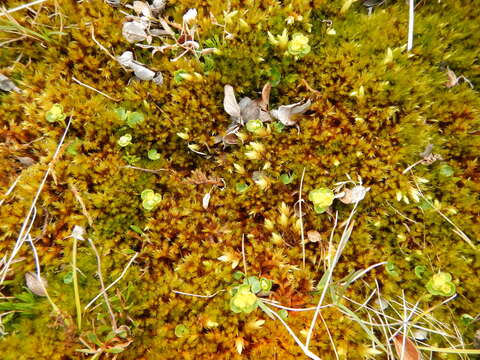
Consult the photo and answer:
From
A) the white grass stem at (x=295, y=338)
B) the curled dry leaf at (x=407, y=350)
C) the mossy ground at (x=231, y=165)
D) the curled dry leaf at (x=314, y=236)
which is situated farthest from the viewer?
the curled dry leaf at (x=314, y=236)

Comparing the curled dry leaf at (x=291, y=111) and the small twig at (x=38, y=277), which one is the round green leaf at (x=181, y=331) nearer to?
the small twig at (x=38, y=277)

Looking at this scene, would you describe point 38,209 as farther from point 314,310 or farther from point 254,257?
point 314,310

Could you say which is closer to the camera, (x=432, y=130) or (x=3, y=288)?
(x=3, y=288)

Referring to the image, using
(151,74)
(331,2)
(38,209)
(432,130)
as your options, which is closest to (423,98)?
(432,130)

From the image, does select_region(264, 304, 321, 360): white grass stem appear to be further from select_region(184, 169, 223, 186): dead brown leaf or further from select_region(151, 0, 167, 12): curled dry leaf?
select_region(151, 0, 167, 12): curled dry leaf

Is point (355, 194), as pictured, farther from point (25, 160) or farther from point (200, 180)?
point (25, 160)

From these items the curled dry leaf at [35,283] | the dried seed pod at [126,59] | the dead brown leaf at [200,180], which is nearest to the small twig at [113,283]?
the curled dry leaf at [35,283]

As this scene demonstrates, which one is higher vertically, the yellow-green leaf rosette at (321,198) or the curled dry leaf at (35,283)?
the yellow-green leaf rosette at (321,198)
